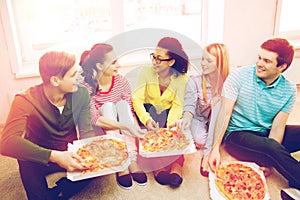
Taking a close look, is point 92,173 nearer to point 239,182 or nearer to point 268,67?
point 239,182

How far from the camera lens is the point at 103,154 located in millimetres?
1440

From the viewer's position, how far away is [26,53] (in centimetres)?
204

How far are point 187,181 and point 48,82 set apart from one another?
2.71 feet

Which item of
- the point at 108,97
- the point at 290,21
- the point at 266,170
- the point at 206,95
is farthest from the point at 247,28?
the point at 108,97

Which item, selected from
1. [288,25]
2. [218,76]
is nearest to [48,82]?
[218,76]

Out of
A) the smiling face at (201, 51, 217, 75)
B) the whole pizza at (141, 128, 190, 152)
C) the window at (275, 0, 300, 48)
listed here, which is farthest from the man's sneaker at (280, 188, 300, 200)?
the window at (275, 0, 300, 48)

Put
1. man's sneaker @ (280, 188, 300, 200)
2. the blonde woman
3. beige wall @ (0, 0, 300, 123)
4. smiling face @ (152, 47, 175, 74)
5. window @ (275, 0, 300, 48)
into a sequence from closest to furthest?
man's sneaker @ (280, 188, 300, 200)
smiling face @ (152, 47, 175, 74)
the blonde woman
beige wall @ (0, 0, 300, 123)
window @ (275, 0, 300, 48)

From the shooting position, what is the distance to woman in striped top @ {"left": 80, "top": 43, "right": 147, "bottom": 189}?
62.9 inches

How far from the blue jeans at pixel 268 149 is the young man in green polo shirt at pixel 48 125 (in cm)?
80

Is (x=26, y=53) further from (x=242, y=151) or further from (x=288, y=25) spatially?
(x=288, y=25)

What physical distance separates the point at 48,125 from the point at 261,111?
3.57 feet

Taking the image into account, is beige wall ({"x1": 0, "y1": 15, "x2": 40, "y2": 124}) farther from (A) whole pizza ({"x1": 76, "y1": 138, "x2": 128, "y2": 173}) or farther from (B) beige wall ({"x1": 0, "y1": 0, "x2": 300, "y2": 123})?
(A) whole pizza ({"x1": 76, "y1": 138, "x2": 128, "y2": 173})

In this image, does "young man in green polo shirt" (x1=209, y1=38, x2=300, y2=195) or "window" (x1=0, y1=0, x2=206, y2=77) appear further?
"window" (x1=0, y1=0, x2=206, y2=77)

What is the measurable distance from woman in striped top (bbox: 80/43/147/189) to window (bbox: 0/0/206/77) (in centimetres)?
51
